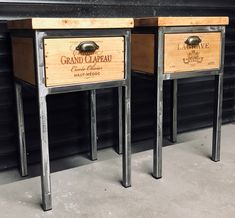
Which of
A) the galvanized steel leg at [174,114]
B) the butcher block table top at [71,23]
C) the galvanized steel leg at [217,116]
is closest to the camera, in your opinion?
the butcher block table top at [71,23]

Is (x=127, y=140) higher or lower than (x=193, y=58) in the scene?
lower

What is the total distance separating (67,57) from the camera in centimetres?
139

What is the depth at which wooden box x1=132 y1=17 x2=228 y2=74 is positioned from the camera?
1.62m

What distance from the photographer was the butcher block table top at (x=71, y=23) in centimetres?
130

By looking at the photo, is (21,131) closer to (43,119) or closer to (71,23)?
(43,119)

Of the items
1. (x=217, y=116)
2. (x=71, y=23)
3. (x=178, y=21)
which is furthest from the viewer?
(x=217, y=116)

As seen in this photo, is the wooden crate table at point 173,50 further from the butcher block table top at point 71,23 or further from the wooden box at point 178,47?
the butcher block table top at point 71,23

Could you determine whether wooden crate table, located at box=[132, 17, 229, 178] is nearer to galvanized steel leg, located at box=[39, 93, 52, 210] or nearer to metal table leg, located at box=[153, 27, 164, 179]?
metal table leg, located at box=[153, 27, 164, 179]

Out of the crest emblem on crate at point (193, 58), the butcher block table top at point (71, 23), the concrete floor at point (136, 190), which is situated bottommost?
the concrete floor at point (136, 190)

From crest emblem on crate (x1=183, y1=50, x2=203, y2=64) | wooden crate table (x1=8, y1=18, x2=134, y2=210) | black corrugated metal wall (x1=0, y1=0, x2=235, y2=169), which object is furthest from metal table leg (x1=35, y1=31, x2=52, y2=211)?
crest emblem on crate (x1=183, y1=50, x2=203, y2=64)

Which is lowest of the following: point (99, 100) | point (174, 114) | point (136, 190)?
point (136, 190)

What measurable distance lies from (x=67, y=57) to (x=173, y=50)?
513mm

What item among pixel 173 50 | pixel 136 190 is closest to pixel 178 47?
pixel 173 50

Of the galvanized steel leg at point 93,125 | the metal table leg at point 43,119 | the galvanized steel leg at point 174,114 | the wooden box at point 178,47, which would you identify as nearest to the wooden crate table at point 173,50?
the wooden box at point 178,47
